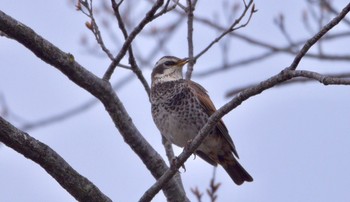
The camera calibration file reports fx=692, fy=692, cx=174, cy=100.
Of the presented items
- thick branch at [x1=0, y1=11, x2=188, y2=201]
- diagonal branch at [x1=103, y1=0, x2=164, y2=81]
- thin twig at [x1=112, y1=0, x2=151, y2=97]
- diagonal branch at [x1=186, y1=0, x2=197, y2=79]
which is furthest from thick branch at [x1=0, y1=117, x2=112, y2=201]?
diagonal branch at [x1=186, y1=0, x2=197, y2=79]

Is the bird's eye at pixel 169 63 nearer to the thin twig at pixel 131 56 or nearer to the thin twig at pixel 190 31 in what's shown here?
the thin twig at pixel 190 31

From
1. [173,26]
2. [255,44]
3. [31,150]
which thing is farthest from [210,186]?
[173,26]

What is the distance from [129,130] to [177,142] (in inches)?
53.8

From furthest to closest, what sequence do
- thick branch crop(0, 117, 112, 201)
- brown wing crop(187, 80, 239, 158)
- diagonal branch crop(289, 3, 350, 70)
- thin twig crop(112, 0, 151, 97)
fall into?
brown wing crop(187, 80, 239, 158) → thin twig crop(112, 0, 151, 97) → thick branch crop(0, 117, 112, 201) → diagonal branch crop(289, 3, 350, 70)

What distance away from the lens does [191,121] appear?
7.41 m

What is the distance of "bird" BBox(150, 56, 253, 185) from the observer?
7.37 metres

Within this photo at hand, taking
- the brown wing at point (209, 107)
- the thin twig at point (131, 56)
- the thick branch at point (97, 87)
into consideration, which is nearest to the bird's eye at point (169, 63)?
the brown wing at point (209, 107)

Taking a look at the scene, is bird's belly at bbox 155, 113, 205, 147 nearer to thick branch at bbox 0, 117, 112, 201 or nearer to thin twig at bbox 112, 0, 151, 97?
thin twig at bbox 112, 0, 151, 97

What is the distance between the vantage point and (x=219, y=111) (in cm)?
491

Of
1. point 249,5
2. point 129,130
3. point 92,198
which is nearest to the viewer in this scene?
point 92,198

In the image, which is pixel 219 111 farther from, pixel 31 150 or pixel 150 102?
pixel 150 102

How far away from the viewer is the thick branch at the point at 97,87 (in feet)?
17.8

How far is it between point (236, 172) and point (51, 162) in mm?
3392

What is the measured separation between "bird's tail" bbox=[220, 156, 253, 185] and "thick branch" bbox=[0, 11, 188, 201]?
1.63m
